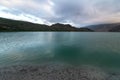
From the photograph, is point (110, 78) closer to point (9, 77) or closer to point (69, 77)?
point (69, 77)

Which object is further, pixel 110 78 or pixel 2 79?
pixel 110 78

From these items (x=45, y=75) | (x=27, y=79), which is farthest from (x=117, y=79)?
(x=27, y=79)

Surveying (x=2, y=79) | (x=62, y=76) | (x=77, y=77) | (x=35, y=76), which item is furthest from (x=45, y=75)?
(x=2, y=79)

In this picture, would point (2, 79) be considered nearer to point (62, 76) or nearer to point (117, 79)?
point (62, 76)

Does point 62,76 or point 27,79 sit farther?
point 62,76

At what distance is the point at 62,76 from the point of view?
45.3 feet

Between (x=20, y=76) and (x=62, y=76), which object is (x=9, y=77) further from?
(x=62, y=76)

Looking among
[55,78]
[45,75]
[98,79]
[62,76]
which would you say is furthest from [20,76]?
[98,79]

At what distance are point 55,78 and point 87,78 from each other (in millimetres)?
4455

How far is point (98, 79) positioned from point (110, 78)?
2.02m

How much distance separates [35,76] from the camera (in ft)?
45.0

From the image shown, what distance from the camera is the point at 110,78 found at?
1388cm

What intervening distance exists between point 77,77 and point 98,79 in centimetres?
289

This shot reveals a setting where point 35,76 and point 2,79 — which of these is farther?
point 35,76
